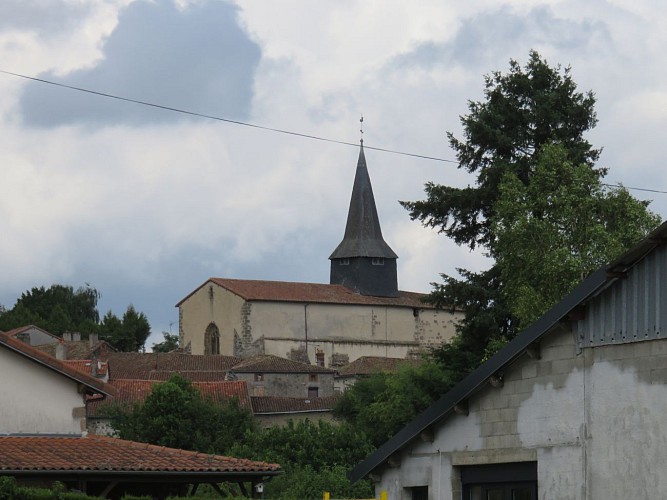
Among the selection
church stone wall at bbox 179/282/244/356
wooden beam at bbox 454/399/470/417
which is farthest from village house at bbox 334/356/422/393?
wooden beam at bbox 454/399/470/417

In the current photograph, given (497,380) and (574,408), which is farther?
(497,380)

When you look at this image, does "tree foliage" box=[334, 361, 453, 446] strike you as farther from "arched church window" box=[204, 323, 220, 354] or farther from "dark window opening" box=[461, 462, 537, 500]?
"dark window opening" box=[461, 462, 537, 500]

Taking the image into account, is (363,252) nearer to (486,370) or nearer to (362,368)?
(362,368)

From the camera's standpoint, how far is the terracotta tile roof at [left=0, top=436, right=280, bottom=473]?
19.0 metres

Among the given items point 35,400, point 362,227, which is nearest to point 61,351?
point 362,227

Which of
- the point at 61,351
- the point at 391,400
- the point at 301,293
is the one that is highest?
the point at 301,293

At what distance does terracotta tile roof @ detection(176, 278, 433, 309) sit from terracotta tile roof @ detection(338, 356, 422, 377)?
19.5 ft

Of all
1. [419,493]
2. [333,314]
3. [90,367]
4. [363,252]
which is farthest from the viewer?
[363,252]

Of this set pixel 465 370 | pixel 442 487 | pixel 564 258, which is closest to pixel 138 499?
pixel 442 487

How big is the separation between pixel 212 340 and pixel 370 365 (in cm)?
1238

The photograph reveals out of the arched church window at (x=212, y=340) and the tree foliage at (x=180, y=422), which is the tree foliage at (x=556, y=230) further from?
the arched church window at (x=212, y=340)

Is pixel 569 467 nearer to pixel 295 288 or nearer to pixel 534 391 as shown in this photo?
pixel 534 391

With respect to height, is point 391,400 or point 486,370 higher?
point 486,370

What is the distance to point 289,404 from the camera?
243 ft
